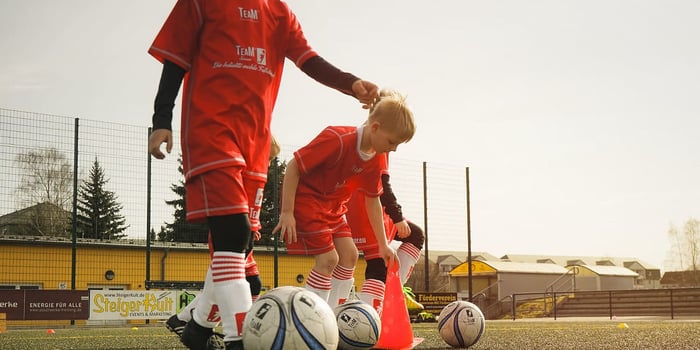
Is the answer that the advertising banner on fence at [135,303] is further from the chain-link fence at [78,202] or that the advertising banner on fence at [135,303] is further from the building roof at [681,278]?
the building roof at [681,278]

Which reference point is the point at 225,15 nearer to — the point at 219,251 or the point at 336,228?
the point at 219,251

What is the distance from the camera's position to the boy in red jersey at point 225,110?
2.88 meters

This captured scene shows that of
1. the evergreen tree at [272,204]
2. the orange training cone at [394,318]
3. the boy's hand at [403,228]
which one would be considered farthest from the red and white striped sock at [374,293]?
the evergreen tree at [272,204]

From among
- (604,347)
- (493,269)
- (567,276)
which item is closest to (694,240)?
(567,276)

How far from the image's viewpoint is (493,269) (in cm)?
4406

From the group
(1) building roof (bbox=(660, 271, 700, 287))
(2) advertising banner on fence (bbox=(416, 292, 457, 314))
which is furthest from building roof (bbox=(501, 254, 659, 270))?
(2) advertising banner on fence (bbox=(416, 292, 457, 314))


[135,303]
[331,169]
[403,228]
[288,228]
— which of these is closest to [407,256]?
[403,228]

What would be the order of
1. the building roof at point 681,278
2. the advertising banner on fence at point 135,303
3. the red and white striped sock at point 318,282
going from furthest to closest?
1. the building roof at point 681,278
2. the advertising banner on fence at point 135,303
3. the red and white striped sock at point 318,282

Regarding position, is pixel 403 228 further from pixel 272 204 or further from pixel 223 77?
pixel 272 204

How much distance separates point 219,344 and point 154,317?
36.5 ft

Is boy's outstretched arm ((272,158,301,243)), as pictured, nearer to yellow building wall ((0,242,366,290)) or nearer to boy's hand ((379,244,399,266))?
boy's hand ((379,244,399,266))

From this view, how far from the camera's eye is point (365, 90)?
3467 mm

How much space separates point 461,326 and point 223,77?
2.85m

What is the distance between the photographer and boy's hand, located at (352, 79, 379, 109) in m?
3.47
